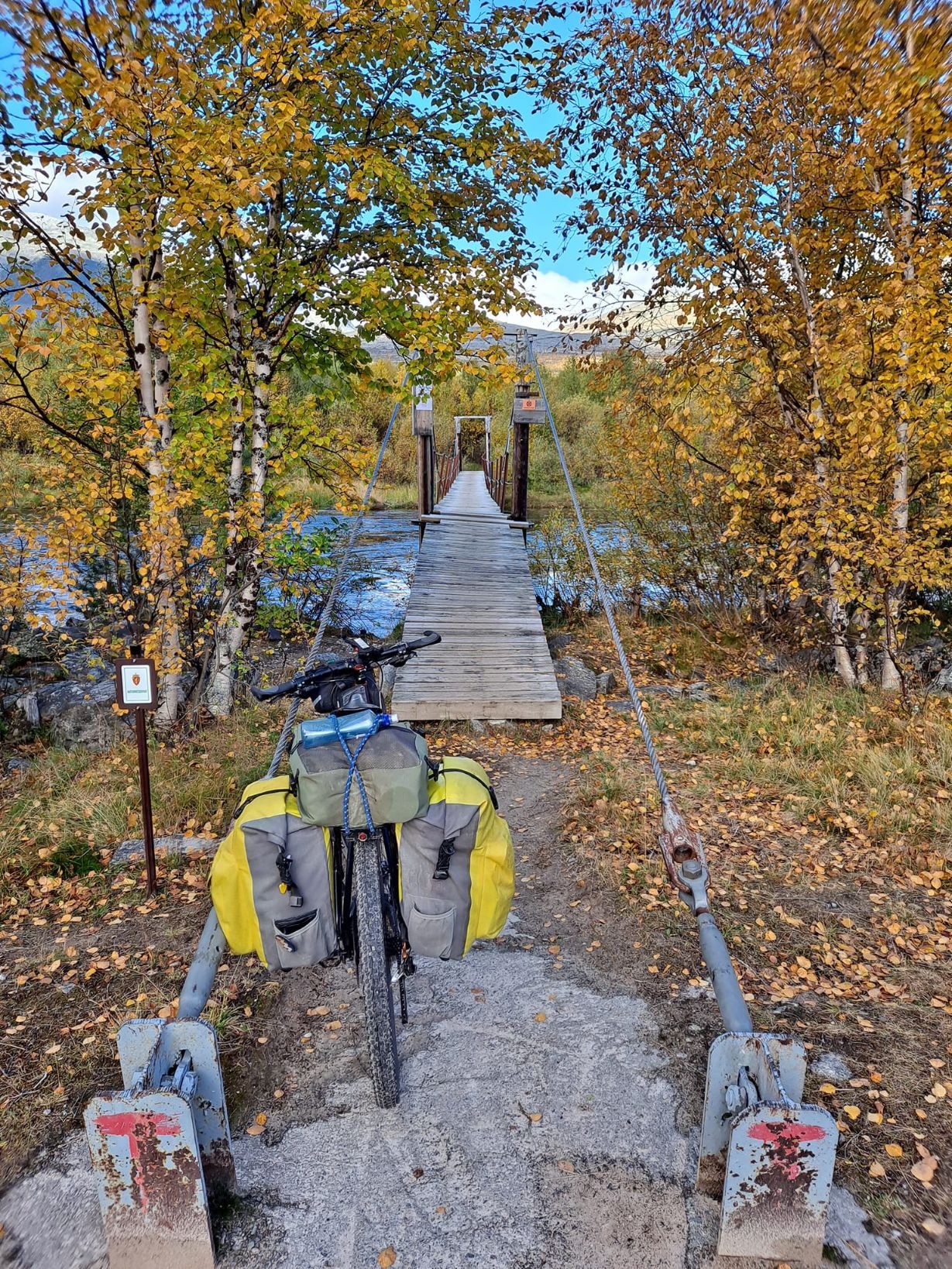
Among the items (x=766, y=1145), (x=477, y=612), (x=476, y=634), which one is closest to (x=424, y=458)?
(x=477, y=612)

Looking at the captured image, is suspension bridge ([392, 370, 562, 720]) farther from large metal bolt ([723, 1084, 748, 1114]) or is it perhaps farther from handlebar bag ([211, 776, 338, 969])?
large metal bolt ([723, 1084, 748, 1114])

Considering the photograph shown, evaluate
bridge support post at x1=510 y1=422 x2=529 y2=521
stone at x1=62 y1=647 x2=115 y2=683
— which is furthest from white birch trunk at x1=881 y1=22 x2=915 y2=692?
stone at x1=62 y1=647 x2=115 y2=683

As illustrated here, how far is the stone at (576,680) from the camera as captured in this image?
6773 mm

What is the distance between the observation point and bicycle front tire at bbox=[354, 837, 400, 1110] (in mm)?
1871

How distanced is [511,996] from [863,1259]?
1259mm

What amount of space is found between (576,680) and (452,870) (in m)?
5.00

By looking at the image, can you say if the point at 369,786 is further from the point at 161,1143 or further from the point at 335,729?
the point at 161,1143

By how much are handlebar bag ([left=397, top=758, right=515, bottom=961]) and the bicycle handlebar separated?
1.28 feet

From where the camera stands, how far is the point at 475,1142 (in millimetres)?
2004

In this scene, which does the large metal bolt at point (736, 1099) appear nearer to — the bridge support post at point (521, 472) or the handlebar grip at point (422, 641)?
the handlebar grip at point (422, 641)

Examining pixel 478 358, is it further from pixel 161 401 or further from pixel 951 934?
pixel 951 934

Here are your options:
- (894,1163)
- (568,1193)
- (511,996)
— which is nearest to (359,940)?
(568,1193)

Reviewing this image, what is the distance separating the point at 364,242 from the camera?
5.29 meters

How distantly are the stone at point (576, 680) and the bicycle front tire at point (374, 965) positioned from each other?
4.72 m
